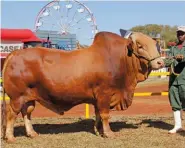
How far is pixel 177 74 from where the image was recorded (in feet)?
23.8

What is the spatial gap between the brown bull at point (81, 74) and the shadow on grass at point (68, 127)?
71 cm

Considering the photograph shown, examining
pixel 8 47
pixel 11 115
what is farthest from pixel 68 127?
pixel 8 47

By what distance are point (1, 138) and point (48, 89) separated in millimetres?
1288

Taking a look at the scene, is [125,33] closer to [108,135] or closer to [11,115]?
[108,135]

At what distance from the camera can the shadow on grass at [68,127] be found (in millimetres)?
7783

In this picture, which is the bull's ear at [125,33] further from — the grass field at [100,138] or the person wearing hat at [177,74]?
the grass field at [100,138]

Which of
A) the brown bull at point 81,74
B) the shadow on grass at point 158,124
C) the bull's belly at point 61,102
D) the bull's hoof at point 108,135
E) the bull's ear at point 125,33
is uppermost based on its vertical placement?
the bull's ear at point 125,33

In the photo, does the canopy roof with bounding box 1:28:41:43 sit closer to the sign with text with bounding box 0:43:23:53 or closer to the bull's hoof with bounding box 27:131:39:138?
the sign with text with bounding box 0:43:23:53

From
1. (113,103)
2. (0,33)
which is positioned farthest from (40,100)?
(0,33)

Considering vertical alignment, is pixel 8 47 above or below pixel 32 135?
below

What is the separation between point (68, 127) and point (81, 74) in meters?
1.84

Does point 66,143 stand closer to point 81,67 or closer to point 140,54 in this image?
point 81,67

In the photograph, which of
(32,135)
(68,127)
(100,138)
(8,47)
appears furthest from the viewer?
(8,47)

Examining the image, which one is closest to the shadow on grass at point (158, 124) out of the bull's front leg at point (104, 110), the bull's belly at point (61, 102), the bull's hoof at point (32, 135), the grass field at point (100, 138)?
the grass field at point (100, 138)
